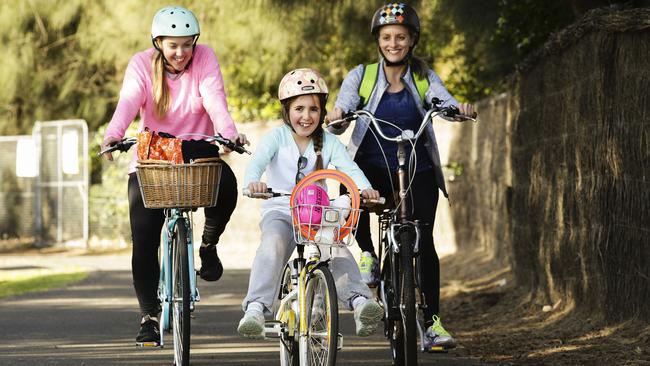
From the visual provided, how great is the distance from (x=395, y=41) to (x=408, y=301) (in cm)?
167

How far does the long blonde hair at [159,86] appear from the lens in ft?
25.1

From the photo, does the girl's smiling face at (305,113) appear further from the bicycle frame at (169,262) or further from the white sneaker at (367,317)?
the white sneaker at (367,317)

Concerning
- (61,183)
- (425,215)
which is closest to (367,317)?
(425,215)

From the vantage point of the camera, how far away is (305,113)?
705cm

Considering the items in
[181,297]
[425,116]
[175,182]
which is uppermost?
[425,116]

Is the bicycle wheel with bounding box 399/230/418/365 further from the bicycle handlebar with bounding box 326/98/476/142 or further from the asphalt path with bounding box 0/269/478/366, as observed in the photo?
the asphalt path with bounding box 0/269/478/366

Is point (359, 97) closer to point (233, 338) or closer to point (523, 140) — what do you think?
point (233, 338)

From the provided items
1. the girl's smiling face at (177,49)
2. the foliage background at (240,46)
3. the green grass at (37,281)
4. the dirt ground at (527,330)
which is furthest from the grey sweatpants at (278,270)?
the green grass at (37,281)

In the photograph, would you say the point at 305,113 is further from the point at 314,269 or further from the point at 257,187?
the point at 314,269

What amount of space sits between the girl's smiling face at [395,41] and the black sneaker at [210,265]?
152 cm

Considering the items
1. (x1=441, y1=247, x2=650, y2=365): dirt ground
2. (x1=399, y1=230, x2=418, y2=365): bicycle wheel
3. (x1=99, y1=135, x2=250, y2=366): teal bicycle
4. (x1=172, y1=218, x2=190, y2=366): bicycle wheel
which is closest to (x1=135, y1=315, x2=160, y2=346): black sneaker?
(x1=99, y1=135, x2=250, y2=366): teal bicycle

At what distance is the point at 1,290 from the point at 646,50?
850 centimetres

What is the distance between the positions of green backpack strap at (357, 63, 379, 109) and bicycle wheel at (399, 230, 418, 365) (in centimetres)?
101

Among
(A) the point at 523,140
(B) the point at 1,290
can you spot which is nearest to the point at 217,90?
(A) the point at 523,140
